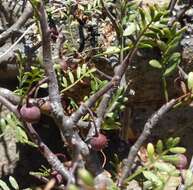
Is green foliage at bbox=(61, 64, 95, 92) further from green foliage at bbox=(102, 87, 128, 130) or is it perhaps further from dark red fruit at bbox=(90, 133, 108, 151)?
dark red fruit at bbox=(90, 133, 108, 151)

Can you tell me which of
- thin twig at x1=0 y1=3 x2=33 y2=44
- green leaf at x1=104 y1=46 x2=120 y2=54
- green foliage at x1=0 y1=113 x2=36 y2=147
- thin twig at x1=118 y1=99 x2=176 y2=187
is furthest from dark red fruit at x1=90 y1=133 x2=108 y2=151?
thin twig at x1=0 y1=3 x2=33 y2=44

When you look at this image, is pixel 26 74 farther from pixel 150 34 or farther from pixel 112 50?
pixel 150 34

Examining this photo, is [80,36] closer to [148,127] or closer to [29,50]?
[29,50]

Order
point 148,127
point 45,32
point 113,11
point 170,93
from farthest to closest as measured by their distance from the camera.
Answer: point 170,93 < point 113,11 < point 148,127 < point 45,32

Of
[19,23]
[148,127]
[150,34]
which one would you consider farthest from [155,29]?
[19,23]

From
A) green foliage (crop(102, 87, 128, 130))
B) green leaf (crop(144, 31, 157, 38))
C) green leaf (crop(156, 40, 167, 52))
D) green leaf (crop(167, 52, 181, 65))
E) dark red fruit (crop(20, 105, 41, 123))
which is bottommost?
green foliage (crop(102, 87, 128, 130))

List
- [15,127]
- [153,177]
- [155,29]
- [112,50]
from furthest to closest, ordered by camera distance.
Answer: [112,50] → [15,127] → [155,29] → [153,177]

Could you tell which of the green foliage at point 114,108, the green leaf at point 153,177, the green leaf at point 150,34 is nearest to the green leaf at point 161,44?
the green leaf at point 150,34

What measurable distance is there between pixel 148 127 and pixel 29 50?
1.57ft

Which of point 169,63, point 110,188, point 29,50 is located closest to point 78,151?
point 110,188

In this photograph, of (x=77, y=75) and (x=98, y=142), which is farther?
(x=77, y=75)

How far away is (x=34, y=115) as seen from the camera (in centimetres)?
106

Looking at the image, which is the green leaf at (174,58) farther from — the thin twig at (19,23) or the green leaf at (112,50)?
the thin twig at (19,23)

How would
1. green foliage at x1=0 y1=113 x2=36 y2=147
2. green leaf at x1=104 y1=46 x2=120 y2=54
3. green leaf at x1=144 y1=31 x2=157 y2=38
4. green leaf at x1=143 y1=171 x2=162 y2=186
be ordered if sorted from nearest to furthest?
green leaf at x1=143 y1=171 x2=162 y2=186
green leaf at x1=144 y1=31 x2=157 y2=38
green foliage at x1=0 y1=113 x2=36 y2=147
green leaf at x1=104 y1=46 x2=120 y2=54
